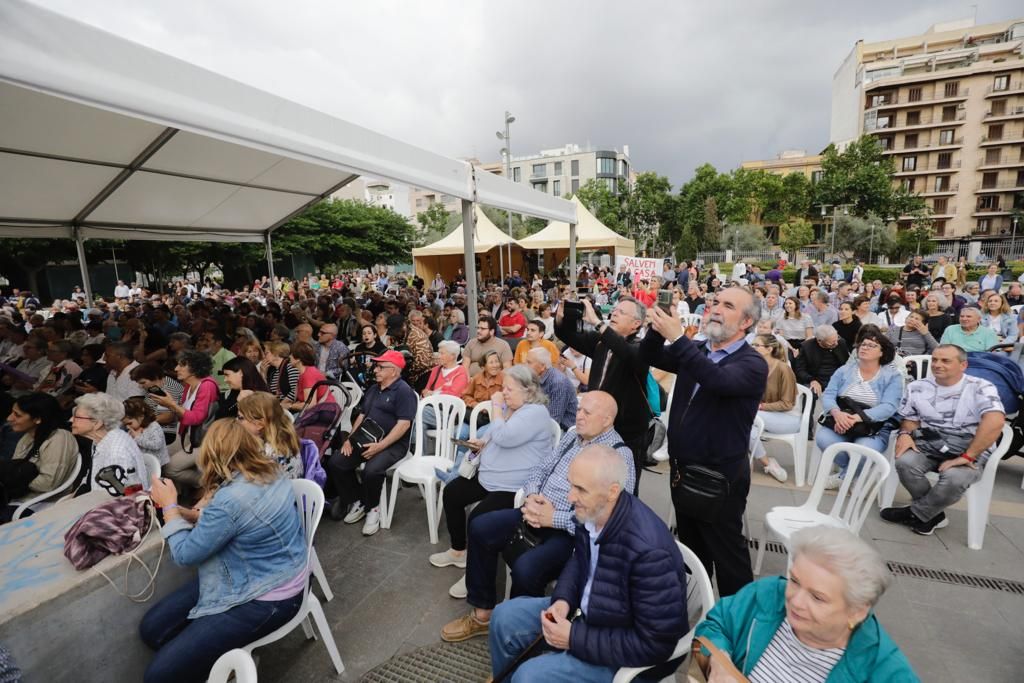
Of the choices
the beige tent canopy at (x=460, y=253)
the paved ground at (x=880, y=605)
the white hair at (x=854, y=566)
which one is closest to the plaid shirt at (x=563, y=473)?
the paved ground at (x=880, y=605)

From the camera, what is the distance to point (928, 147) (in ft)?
153

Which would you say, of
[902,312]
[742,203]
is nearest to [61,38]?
[902,312]

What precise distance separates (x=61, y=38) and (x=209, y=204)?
6227 millimetres

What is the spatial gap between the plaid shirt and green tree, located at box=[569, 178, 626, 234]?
43.9 meters

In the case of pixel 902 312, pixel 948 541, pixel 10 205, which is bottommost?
pixel 948 541

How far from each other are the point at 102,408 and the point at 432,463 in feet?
6.70

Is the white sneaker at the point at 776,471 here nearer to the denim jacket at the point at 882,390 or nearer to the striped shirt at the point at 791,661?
the denim jacket at the point at 882,390

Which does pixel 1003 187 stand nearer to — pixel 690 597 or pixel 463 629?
pixel 690 597

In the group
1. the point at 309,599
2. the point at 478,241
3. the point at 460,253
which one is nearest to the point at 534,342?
the point at 309,599

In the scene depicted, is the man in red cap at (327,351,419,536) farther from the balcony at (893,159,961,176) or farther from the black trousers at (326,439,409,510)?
the balcony at (893,159,961,176)

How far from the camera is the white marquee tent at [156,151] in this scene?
2.36m

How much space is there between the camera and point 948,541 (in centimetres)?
321

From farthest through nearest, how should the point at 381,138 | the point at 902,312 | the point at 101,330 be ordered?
the point at 101,330, the point at 902,312, the point at 381,138

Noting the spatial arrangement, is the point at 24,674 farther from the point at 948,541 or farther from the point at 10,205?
the point at 10,205
